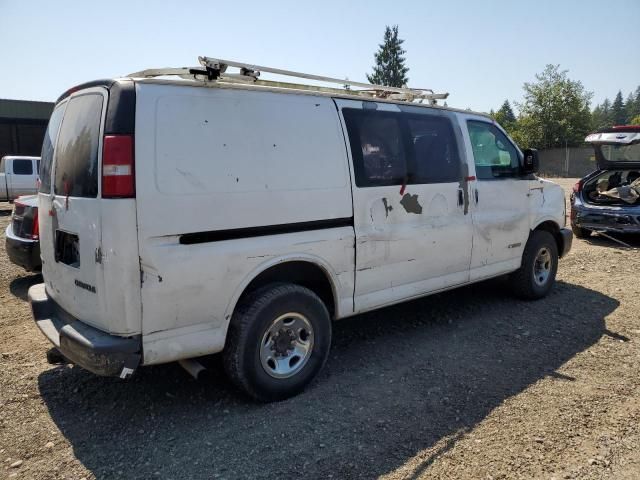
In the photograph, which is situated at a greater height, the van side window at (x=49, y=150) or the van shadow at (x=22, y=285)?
the van side window at (x=49, y=150)

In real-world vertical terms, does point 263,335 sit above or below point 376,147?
below

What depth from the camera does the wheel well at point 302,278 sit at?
354cm

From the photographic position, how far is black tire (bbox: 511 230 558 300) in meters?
5.79

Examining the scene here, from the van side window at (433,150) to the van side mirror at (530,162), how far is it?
1.23m

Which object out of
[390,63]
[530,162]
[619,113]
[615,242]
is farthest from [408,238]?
[619,113]

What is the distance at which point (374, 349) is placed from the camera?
4562mm

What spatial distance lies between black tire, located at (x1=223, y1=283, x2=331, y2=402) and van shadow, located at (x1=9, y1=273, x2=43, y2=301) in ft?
13.2

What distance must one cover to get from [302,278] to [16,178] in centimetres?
1597

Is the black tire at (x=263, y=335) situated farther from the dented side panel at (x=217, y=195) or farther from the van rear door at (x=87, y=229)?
the van rear door at (x=87, y=229)

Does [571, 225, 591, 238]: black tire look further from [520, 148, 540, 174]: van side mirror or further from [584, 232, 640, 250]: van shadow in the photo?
[520, 148, 540, 174]: van side mirror

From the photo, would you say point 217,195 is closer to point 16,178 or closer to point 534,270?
point 534,270

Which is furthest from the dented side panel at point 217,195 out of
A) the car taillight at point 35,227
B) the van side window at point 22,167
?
the van side window at point 22,167

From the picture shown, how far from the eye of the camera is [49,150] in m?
3.67

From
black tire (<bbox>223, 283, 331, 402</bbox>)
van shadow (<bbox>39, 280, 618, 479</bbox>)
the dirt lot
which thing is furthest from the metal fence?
black tire (<bbox>223, 283, 331, 402</bbox>)
